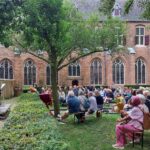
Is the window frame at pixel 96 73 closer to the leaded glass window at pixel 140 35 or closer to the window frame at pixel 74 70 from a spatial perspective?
the window frame at pixel 74 70

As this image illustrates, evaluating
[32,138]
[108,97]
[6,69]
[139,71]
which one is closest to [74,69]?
[139,71]

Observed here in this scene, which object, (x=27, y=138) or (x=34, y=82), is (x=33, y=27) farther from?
(x=34, y=82)

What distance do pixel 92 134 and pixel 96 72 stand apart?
124ft

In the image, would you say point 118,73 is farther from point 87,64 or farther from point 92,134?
point 92,134

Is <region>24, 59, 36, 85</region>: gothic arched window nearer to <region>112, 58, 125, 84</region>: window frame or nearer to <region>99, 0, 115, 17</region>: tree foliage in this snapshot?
<region>112, 58, 125, 84</region>: window frame

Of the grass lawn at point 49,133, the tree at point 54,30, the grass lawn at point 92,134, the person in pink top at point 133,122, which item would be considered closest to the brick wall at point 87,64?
the tree at point 54,30

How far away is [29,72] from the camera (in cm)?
5312

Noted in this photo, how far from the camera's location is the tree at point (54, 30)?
16.5 metres

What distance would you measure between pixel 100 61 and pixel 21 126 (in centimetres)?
4584

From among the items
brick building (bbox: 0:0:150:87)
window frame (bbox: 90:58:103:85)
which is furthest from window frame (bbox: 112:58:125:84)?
window frame (bbox: 90:58:103:85)

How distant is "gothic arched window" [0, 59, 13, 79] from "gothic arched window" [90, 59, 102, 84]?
9.32 m

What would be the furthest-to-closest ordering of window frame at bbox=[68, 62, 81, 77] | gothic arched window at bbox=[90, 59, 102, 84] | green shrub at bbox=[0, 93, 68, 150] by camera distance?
gothic arched window at bbox=[90, 59, 102, 84], window frame at bbox=[68, 62, 81, 77], green shrub at bbox=[0, 93, 68, 150]

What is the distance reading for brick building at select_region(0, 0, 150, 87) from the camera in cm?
5253

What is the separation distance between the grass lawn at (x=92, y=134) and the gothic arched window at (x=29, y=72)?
31.7 metres
